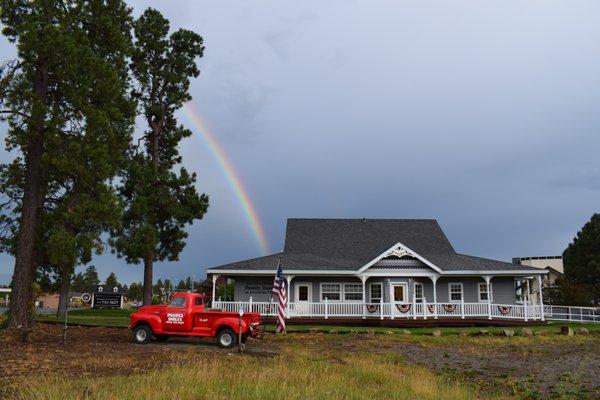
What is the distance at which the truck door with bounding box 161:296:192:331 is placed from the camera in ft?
61.5

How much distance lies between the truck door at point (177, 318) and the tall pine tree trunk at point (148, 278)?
45.4ft

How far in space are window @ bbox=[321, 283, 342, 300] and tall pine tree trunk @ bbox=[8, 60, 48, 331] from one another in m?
17.0

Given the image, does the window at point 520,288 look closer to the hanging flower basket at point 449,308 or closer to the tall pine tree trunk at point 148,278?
the hanging flower basket at point 449,308

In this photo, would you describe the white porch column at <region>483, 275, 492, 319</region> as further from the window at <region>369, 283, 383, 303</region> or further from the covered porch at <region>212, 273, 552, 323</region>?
the window at <region>369, 283, 383, 303</region>

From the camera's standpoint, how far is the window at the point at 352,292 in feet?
108

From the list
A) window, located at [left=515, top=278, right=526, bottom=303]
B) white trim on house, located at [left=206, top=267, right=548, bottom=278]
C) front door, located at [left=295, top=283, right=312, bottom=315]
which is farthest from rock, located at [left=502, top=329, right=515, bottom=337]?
front door, located at [left=295, top=283, right=312, bottom=315]

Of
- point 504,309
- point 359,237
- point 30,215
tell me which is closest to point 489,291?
point 504,309

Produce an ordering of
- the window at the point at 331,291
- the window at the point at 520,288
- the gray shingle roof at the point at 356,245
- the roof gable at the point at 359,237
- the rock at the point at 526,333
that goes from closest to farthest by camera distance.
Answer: the rock at the point at 526,333, the gray shingle roof at the point at 356,245, the window at the point at 331,291, the roof gable at the point at 359,237, the window at the point at 520,288

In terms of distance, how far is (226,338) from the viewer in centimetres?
1817

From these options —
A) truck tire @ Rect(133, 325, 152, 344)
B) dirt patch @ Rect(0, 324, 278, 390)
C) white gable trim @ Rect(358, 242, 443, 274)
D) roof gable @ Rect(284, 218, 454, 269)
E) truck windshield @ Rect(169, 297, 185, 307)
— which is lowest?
dirt patch @ Rect(0, 324, 278, 390)

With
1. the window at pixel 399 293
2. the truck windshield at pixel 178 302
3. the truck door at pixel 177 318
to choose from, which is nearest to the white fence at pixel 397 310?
the window at pixel 399 293

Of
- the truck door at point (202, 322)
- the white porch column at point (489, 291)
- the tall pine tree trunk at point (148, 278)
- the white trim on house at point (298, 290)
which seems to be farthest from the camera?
the white trim on house at point (298, 290)

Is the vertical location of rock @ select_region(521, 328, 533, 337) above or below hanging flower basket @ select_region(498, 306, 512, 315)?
below

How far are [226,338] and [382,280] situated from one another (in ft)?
52.8
